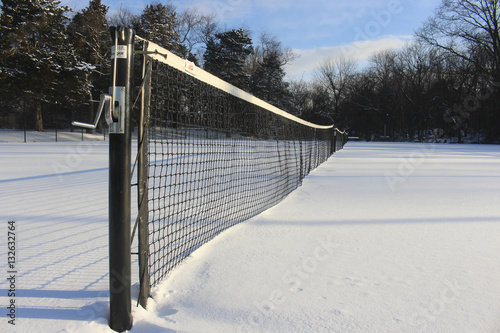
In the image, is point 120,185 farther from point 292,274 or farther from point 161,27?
point 161,27

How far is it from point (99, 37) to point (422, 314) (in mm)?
29126

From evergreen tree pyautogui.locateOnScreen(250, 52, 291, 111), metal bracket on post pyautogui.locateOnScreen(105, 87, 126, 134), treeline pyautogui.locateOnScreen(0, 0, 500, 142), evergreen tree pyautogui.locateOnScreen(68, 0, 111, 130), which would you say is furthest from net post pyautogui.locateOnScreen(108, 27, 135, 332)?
evergreen tree pyautogui.locateOnScreen(250, 52, 291, 111)

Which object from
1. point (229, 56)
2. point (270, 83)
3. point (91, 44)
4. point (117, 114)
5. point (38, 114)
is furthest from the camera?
point (270, 83)

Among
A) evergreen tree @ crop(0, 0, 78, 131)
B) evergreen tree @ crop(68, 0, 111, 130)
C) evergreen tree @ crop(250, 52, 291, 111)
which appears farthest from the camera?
evergreen tree @ crop(250, 52, 291, 111)

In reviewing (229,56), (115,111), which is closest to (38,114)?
(229,56)

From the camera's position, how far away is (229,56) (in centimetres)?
3053

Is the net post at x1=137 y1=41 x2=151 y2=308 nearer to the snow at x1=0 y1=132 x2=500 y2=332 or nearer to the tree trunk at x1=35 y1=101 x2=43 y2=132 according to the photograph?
the snow at x1=0 y1=132 x2=500 y2=332

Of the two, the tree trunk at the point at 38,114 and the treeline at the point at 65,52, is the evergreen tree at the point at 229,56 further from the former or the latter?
the tree trunk at the point at 38,114

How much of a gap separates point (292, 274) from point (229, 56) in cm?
3074

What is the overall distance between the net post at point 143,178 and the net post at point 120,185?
147 mm

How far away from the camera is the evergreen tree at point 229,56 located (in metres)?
30.5

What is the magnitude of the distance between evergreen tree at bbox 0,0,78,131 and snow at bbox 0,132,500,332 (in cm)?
2366

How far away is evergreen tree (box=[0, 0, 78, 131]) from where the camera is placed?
2142cm

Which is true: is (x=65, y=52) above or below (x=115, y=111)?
above
